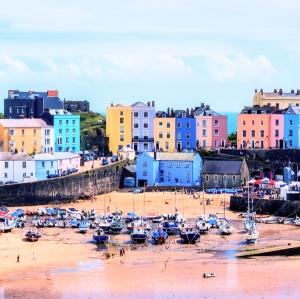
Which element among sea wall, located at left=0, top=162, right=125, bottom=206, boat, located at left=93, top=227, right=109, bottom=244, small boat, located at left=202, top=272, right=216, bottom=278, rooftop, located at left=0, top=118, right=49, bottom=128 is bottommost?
small boat, located at left=202, top=272, right=216, bottom=278

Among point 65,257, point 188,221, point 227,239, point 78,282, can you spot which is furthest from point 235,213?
point 78,282

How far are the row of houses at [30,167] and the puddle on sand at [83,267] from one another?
2069cm

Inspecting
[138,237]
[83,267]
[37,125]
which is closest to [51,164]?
[37,125]

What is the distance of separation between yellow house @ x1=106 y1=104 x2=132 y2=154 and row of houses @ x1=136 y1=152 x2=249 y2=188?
9484mm

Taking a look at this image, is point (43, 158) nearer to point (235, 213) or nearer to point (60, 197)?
point (60, 197)

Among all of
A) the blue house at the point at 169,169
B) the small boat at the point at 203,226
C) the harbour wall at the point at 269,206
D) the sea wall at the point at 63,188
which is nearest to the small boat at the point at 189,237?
the small boat at the point at 203,226

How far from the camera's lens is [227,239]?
4912 centimetres

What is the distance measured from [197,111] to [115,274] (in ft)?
135

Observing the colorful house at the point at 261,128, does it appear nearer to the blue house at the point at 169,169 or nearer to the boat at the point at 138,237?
the blue house at the point at 169,169

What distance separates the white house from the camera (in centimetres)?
6384

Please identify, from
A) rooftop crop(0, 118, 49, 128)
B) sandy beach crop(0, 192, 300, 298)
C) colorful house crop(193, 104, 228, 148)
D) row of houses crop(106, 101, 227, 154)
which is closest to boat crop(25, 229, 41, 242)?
sandy beach crop(0, 192, 300, 298)

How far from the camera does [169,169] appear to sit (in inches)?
2724

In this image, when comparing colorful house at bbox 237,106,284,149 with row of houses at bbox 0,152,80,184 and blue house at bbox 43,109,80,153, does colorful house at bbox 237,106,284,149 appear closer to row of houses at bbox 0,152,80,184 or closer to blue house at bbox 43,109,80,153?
blue house at bbox 43,109,80,153

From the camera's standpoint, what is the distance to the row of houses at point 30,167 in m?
63.9
